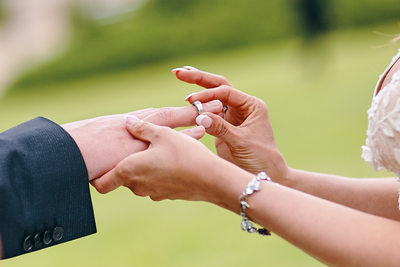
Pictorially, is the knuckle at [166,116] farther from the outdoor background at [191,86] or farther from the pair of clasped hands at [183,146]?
the outdoor background at [191,86]

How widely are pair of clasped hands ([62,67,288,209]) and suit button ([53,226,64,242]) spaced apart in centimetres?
21

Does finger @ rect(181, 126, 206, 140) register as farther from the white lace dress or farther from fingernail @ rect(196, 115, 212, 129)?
the white lace dress

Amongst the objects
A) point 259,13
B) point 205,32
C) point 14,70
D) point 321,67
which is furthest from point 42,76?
point 321,67

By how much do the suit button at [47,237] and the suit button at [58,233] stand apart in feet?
0.04

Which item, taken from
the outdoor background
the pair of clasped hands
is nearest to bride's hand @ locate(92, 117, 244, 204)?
the pair of clasped hands

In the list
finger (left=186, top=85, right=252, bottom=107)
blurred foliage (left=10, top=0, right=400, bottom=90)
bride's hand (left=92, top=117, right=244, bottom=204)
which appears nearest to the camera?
bride's hand (left=92, top=117, right=244, bottom=204)

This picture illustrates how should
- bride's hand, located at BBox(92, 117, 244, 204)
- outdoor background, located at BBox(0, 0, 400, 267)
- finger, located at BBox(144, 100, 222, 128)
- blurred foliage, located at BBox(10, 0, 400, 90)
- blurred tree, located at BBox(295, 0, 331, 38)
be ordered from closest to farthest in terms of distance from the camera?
1. bride's hand, located at BBox(92, 117, 244, 204)
2. finger, located at BBox(144, 100, 222, 128)
3. outdoor background, located at BBox(0, 0, 400, 267)
4. blurred tree, located at BBox(295, 0, 331, 38)
5. blurred foliage, located at BBox(10, 0, 400, 90)

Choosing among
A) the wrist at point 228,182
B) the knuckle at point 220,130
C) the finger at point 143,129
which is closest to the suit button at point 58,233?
the finger at point 143,129

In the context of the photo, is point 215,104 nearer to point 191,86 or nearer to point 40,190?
point 40,190

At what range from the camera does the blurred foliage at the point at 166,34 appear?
1673 cm

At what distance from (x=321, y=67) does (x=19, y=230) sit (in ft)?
39.1

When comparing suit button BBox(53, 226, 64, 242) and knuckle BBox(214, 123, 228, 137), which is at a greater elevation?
knuckle BBox(214, 123, 228, 137)

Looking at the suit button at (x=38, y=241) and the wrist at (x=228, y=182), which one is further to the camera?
the suit button at (x=38, y=241)

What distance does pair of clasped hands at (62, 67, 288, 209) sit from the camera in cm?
189
